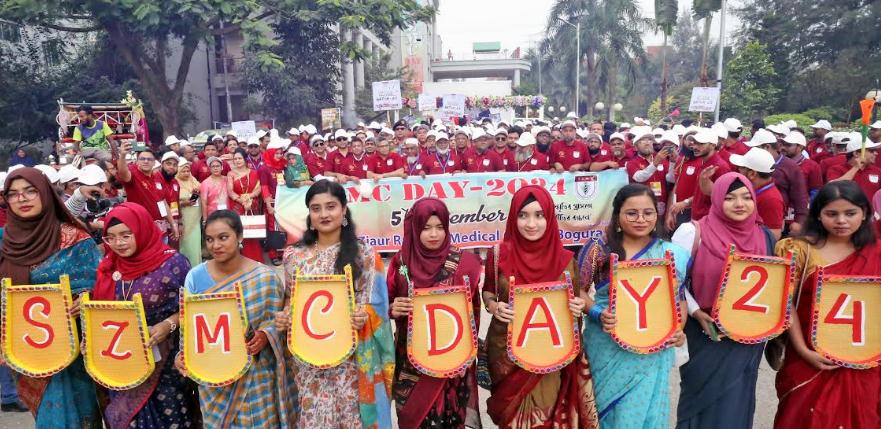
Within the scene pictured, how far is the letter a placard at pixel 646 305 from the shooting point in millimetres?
2604

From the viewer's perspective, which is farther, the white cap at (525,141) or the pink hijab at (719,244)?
the white cap at (525,141)

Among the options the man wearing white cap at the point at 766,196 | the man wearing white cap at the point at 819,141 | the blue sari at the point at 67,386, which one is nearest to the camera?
the blue sari at the point at 67,386

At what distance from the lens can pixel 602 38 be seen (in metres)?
38.1

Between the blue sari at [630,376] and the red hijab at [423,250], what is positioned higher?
the red hijab at [423,250]

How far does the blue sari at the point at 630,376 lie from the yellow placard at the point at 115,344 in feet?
6.92

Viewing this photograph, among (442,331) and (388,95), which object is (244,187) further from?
(388,95)

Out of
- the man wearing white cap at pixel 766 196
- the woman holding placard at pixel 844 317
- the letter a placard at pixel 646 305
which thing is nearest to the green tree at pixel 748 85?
the man wearing white cap at pixel 766 196

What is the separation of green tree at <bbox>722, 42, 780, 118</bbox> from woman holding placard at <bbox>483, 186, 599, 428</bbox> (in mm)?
26380

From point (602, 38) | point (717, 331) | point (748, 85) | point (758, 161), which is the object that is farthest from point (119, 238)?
point (602, 38)

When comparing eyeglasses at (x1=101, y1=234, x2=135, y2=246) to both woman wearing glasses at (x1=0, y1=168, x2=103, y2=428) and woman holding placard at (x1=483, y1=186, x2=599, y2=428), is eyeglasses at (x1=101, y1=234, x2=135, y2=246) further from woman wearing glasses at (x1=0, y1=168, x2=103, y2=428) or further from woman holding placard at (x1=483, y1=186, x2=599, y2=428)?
woman holding placard at (x1=483, y1=186, x2=599, y2=428)

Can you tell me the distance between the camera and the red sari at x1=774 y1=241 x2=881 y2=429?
2.64 meters

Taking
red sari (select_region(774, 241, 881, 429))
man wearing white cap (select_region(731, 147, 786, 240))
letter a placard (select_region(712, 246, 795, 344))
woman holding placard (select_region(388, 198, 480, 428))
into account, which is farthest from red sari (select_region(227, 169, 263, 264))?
red sari (select_region(774, 241, 881, 429))

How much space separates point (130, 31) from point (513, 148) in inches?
594

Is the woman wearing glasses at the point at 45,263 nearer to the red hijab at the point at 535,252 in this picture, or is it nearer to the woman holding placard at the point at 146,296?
the woman holding placard at the point at 146,296
